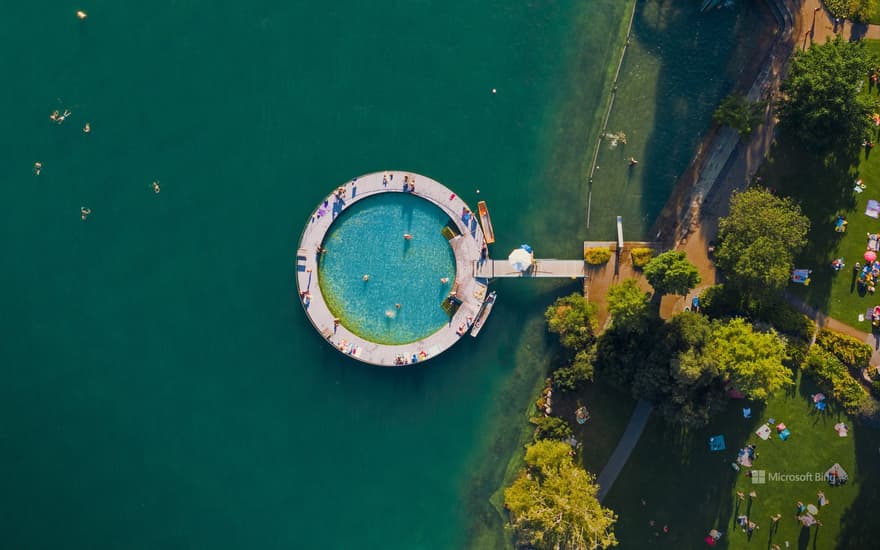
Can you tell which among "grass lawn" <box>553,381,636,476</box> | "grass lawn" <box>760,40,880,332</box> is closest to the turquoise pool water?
"grass lawn" <box>553,381,636,476</box>

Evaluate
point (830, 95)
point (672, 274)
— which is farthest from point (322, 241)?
point (830, 95)

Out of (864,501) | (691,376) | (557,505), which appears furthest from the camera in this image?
(864,501)

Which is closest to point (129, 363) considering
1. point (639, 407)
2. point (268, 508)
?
point (268, 508)

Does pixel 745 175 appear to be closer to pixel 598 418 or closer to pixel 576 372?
pixel 576 372

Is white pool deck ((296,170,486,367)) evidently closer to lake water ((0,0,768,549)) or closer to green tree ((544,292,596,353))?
lake water ((0,0,768,549))

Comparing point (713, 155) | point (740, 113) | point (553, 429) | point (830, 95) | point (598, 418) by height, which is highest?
point (740, 113)

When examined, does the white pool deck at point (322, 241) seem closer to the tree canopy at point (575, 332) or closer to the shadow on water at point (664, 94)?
the tree canopy at point (575, 332)

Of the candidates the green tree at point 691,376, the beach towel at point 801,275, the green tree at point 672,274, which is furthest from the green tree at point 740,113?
the green tree at point 691,376
